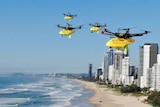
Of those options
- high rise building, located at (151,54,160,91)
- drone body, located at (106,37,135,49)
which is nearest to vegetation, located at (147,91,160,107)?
high rise building, located at (151,54,160,91)

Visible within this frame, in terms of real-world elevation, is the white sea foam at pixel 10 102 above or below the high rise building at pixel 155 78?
below

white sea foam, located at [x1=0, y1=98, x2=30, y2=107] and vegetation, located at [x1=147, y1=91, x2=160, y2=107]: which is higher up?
vegetation, located at [x1=147, y1=91, x2=160, y2=107]

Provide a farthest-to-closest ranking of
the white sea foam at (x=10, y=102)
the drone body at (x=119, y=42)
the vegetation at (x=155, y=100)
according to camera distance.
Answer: the vegetation at (x=155, y=100), the white sea foam at (x=10, y=102), the drone body at (x=119, y=42)

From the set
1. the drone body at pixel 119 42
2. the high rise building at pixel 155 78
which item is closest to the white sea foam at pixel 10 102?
the high rise building at pixel 155 78

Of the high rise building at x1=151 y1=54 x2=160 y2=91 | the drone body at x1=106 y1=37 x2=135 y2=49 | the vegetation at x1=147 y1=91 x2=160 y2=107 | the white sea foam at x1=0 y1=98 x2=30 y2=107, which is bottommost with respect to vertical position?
the white sea foam at x1=0 y1=98 x2=30 y2=107

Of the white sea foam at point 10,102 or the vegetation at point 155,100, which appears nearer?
the white sea foam at point 10,102

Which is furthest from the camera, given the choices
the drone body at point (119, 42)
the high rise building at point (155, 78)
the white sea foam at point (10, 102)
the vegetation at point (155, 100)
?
the high rise building at point (155, 78)

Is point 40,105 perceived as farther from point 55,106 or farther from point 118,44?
point 118,44

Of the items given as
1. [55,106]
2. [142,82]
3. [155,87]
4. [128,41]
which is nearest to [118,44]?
[128,41]

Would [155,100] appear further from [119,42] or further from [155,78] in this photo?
[119,42]

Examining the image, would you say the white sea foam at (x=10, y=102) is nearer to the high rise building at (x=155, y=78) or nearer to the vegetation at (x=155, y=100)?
the vegetation at (x=155, y=100)

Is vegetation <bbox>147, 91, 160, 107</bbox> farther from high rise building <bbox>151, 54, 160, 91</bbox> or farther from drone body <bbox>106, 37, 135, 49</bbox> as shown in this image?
drone body <bbox>106, 37, 135, 49</bbox>
